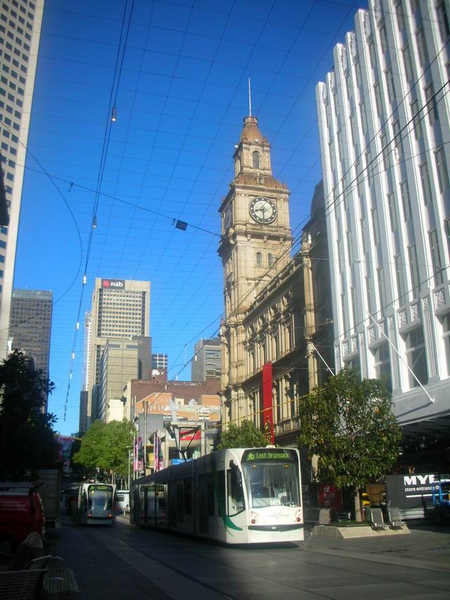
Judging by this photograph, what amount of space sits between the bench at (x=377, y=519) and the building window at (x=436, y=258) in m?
10.1

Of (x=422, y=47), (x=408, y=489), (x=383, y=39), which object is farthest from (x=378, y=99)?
(x=408, y=489)

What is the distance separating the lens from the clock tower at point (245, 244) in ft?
206

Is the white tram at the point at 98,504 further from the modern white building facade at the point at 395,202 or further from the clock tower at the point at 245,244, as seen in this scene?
the modern white building facade at the point at 395,202

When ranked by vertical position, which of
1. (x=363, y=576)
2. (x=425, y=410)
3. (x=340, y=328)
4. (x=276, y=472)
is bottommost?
(x=363, y=576)

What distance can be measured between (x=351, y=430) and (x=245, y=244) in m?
41.9

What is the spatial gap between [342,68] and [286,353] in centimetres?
2204

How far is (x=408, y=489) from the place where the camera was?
2584 centimetres

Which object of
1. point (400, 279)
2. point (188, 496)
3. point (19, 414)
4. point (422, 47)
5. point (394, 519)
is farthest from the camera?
point (19, 414)

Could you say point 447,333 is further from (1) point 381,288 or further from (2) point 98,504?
(2) point 98,504

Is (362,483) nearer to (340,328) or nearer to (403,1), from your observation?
(340,328)

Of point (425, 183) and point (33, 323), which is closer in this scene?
point (425, 183)

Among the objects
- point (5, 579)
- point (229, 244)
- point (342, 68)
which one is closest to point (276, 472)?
point (5, 579)

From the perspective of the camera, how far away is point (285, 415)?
49344 millimetres

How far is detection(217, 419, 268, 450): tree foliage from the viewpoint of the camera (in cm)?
4056
